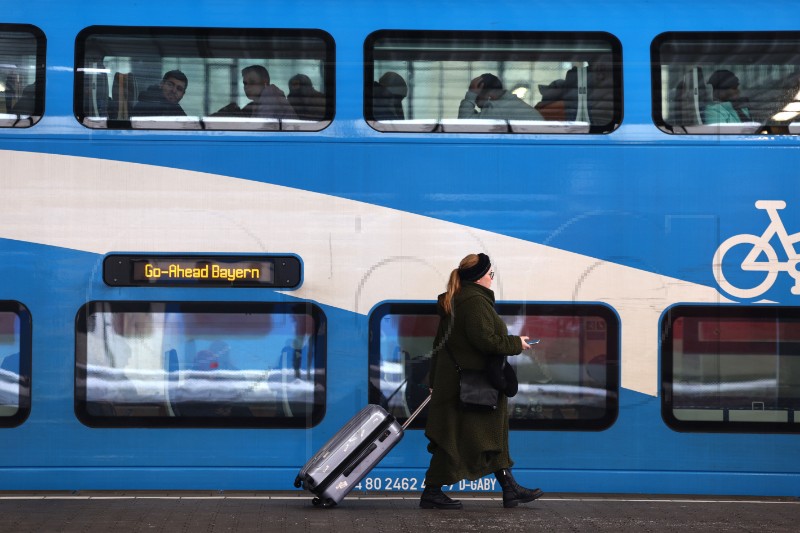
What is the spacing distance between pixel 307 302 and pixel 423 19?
83.5 inches

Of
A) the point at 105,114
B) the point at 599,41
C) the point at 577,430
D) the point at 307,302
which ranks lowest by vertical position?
the point at 577,430

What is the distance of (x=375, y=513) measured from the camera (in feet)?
26.9

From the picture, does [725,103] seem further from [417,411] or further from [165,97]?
[165,97]

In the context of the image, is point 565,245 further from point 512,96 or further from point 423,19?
point 423,19

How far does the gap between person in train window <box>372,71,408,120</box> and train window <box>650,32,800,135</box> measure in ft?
5.76

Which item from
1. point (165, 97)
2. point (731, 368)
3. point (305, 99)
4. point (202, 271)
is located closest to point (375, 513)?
point (202, 271)

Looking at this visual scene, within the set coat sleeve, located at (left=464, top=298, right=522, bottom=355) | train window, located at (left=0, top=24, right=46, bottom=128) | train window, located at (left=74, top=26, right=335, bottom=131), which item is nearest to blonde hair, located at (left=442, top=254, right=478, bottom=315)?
coat sleeve, located at (left=464, top=298, right=522, bottom=355)

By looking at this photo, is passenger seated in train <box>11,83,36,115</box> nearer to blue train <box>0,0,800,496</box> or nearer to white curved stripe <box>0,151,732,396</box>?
blue train <box>0,0,800,496</box>

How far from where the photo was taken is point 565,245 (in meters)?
8.85

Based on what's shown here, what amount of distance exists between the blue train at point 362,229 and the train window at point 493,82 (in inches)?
0.7

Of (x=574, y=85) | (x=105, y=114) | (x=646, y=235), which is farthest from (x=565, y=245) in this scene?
(x=105, y=114)

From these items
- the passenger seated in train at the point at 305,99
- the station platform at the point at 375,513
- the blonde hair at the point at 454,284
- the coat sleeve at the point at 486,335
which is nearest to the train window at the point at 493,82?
the passenger seated in train at the point at 305,99

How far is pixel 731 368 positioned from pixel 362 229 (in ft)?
9.05

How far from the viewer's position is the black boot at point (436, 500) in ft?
27.4
